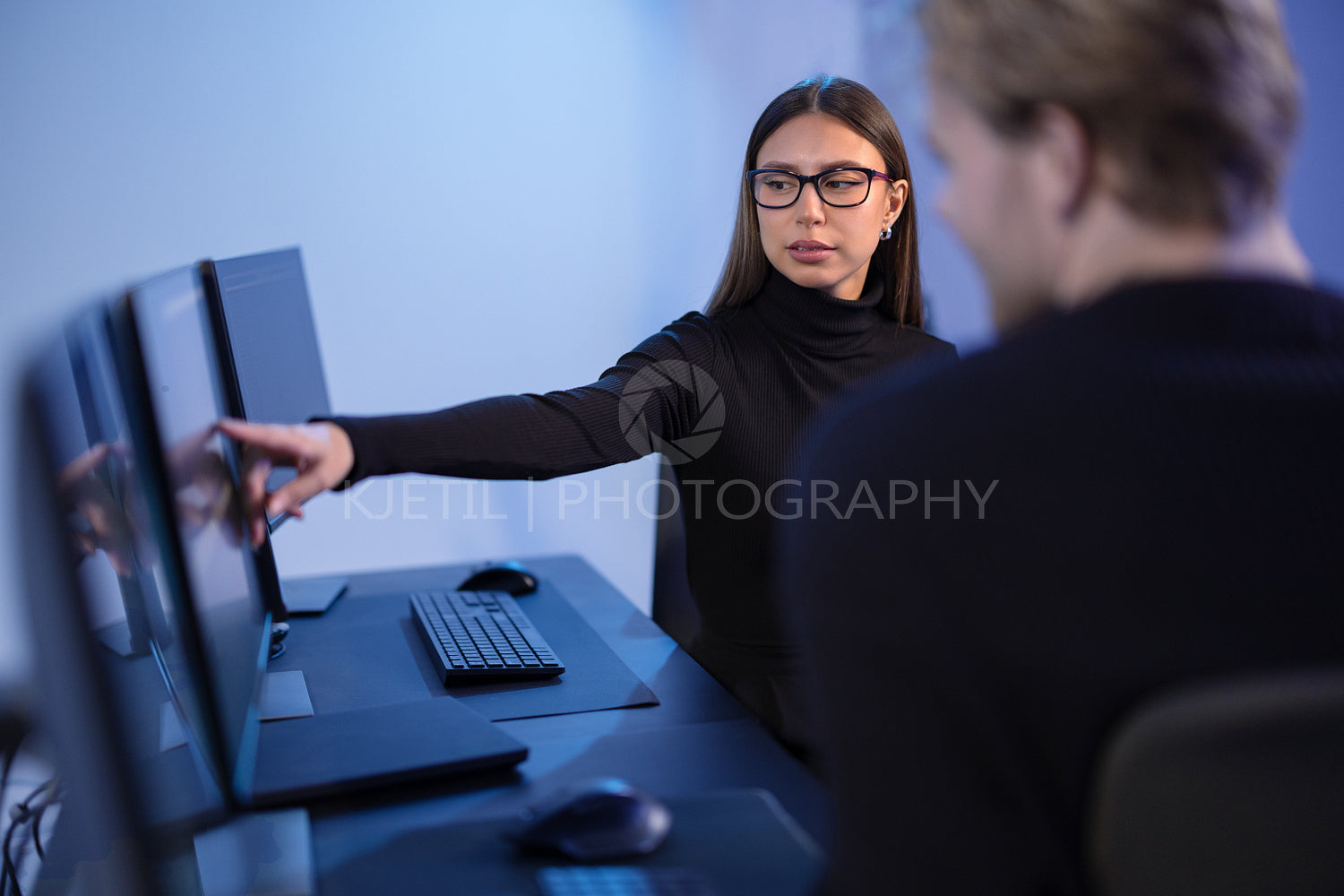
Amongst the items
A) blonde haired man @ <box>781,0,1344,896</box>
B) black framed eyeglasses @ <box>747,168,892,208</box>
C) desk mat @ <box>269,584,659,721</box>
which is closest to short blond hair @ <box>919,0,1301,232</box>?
blonde haired man @ <box>781,0,1344,896</box>

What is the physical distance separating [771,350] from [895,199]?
0.34m

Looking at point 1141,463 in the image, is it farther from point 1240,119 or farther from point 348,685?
point 348,685

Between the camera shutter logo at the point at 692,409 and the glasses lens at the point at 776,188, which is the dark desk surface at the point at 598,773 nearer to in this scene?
the camera shutter logo at the point at 692,409

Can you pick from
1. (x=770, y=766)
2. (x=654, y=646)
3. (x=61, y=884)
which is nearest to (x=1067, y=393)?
(x=770, y=766)

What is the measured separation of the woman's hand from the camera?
0.91 meters

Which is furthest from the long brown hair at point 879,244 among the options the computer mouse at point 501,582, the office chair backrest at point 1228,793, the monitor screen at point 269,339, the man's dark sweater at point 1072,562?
the office chair backrest at point 1228,793

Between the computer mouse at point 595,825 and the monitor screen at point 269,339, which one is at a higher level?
the monitor screen at point 269,339

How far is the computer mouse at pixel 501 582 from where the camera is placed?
5.47 feet

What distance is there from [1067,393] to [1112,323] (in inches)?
2.1

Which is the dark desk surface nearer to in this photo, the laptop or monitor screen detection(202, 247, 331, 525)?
the laptop

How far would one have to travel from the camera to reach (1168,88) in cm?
56

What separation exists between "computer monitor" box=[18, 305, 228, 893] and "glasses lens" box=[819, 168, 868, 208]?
3.72 ft

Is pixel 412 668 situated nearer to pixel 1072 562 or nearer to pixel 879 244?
pixel 1072 562

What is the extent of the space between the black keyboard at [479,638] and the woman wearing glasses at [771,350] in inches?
11.6
